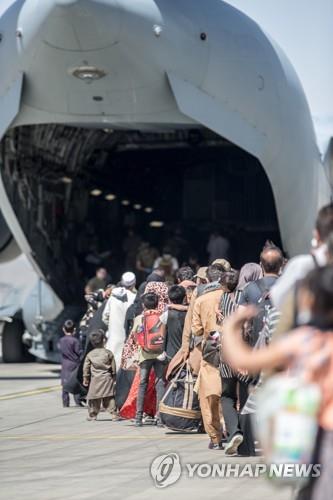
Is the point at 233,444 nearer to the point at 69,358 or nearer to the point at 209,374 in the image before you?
the point at 209,374

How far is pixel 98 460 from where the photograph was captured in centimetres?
880

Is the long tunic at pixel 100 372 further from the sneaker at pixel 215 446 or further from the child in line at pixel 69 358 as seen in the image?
the sneaker at pixel 215 446

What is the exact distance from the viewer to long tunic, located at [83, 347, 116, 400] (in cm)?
1197

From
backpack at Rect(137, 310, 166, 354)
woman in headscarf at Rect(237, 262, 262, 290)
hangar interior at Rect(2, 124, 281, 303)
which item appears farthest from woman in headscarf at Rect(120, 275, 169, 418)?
hangar interior at Rect(2, 124, 281, 303)

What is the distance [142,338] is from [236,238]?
9771 millimetres

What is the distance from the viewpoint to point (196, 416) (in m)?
A: 10.6

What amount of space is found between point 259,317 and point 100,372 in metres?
4.15

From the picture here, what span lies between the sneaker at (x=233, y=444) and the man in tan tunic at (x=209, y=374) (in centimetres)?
46

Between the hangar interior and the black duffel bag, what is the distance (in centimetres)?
729

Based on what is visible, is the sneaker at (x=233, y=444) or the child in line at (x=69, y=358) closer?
the sneaker at (x=233, y=444)

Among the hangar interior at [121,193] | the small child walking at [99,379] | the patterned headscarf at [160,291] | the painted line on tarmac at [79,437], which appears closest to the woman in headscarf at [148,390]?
the patterned headscarf at [160,291]

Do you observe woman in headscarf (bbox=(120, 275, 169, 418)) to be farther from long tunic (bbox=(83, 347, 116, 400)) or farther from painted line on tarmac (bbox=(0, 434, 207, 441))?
painted line on tarmac (bbox=(0, 434, 207, 441))

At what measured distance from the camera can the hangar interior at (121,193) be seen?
18.1m

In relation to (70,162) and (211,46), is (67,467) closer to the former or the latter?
(211,46)
